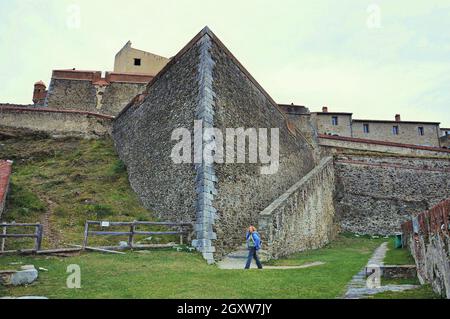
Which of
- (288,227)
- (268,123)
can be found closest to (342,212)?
(268,123)

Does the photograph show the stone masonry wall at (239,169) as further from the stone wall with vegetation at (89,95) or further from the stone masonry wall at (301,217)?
the stone wall with vegetation at (89,95)

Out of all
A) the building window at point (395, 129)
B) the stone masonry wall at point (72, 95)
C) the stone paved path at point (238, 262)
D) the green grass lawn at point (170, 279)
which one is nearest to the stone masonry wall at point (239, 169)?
the stone paved path at point (238, 262)

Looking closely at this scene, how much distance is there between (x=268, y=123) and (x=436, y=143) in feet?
108

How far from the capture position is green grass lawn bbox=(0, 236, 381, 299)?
7031 millimetres

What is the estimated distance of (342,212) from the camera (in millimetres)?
24734

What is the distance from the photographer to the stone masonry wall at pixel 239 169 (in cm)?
1331

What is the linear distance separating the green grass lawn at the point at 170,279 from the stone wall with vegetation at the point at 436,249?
4.87 feet

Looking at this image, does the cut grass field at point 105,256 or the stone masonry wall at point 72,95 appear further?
the stone masonry wall at point 72,95

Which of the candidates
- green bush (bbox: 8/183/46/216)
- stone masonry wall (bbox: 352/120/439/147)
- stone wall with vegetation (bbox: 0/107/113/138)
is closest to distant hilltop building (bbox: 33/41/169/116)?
stone wall with vegetation (bbox: 0/107/113/138)

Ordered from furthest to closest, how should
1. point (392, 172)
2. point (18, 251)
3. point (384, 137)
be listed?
point (384, 137) < point (392, 172) < point (18, 251)

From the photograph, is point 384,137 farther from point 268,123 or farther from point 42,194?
point 42,194

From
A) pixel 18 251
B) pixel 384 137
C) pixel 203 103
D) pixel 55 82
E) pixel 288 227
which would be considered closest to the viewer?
pixel 18 251

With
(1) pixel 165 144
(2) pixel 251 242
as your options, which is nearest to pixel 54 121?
(1) pixel 165 144

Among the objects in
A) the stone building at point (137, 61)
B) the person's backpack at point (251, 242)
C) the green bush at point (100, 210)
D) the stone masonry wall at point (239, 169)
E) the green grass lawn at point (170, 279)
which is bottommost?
the green grass lawn at point (170, 279)
